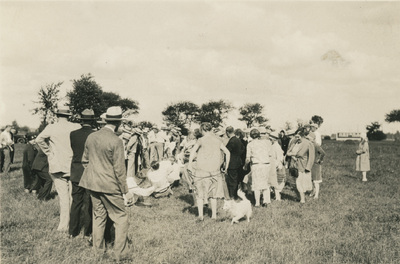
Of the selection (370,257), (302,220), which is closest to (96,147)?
(370,257)

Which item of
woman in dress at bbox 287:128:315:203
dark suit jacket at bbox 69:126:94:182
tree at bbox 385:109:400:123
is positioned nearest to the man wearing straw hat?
dark suit jacket at bbox 69:126:94:182

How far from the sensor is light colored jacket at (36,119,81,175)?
264 inches

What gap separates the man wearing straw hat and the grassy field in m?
0.52

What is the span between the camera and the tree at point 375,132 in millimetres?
67125

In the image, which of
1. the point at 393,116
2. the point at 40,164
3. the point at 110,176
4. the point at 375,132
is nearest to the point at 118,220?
the point at 110,176

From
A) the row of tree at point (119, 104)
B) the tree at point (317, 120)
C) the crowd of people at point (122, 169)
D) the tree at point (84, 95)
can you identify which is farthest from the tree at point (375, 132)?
the tree at point (317, 120)

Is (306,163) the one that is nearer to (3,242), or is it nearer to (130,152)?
(130,152)

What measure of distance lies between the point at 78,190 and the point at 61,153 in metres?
0.81

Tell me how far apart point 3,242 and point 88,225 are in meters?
1.37

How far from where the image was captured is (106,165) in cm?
515

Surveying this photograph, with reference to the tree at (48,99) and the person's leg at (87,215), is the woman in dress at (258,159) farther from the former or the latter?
the tree at (48,99)

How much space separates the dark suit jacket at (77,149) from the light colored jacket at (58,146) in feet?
1.19

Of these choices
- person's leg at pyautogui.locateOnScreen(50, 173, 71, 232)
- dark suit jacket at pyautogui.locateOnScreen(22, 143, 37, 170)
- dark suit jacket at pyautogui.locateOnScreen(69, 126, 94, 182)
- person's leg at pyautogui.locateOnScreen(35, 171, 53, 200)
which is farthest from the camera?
dark suit jacket at pyautogui.locateOnScreen(22, 143, 37, 170)

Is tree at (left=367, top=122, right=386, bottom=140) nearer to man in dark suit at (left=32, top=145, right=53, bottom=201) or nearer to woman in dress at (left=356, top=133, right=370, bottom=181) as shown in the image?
woman in dress at (left=356, top=133, right=370, bottom=181)
